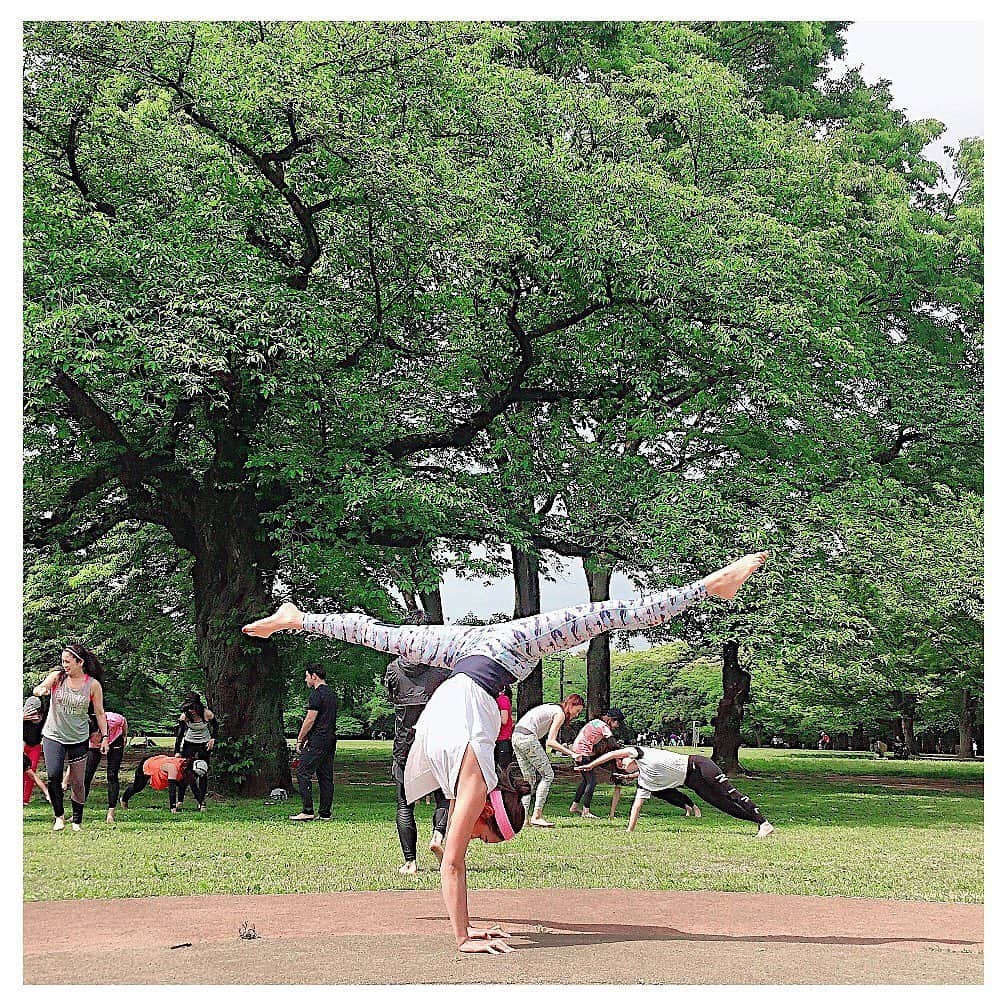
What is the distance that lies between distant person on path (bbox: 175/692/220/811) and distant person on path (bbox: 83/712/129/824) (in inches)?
31.1

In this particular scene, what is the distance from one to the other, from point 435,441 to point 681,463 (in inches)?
185

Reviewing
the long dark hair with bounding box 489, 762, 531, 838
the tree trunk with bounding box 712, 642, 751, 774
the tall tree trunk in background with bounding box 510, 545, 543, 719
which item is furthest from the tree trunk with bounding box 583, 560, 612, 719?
the long dark hair with bounding box 489, 762, 531, 838

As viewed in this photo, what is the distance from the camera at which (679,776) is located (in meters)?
13.4

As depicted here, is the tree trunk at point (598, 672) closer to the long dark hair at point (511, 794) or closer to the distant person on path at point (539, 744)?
the distant person on path at point (539, 744)

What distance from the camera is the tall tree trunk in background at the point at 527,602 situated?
26.1m

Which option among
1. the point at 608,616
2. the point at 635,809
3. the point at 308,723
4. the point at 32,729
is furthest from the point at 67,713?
the point at 608,616

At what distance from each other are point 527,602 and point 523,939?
2045 centimetres

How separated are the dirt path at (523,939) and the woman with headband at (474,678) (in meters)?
0.45

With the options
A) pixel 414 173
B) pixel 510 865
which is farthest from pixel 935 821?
pixel 414 173

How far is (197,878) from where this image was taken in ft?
35.3

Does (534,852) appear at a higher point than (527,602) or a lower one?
lower

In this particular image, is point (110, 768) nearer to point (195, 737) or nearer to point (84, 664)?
point (195, 737)

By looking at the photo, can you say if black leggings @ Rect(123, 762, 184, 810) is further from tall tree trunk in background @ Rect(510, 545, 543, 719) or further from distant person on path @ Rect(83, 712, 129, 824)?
tall tree trunk in background @ Rect(510, 545, 543, 719)

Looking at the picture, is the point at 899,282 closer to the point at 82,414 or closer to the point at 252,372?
the point at 252,372
